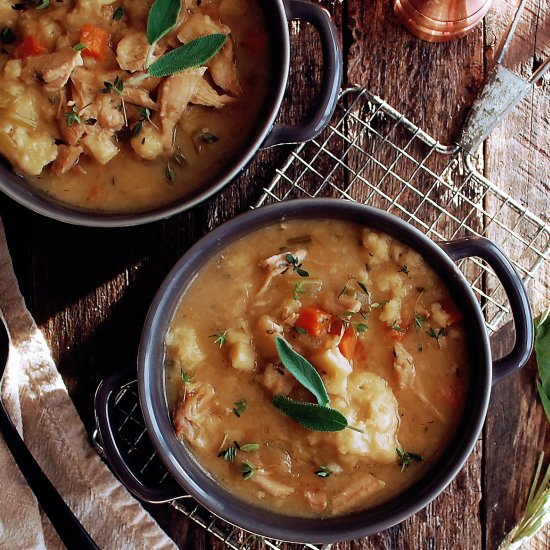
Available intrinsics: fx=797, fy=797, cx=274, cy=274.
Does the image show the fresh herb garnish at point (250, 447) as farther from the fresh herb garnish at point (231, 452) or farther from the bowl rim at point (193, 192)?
the bowl rim at point (193, 192)

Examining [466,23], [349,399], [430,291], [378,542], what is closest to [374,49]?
[466,23]

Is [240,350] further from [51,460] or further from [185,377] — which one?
[51,460]

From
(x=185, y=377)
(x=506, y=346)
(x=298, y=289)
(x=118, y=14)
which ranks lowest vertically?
(x=185, y=377)

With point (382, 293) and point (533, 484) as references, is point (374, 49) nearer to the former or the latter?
point (382, 293)

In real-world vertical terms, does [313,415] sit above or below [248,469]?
above

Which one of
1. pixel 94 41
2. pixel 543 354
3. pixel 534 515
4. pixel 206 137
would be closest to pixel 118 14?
pixel 94 41

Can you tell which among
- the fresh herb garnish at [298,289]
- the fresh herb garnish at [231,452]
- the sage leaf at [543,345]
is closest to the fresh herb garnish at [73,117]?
the fresh herb garnish at [298,289]

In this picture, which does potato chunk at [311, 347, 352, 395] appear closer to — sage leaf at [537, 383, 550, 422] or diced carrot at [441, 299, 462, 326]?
diced carrot at [441, 299, 462, 326]
